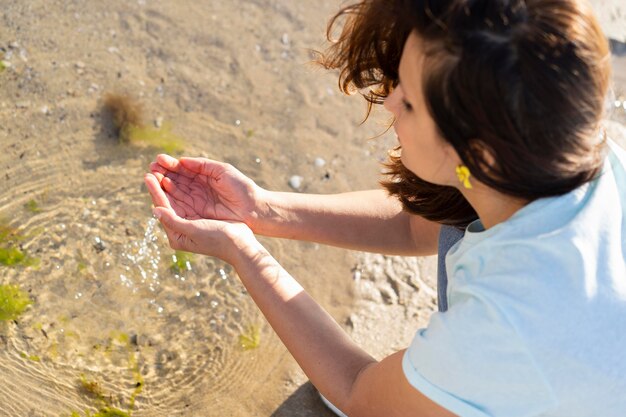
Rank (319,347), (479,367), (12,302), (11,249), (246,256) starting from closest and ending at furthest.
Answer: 1. (479,367)
2. (319,347)
3. (246,256)
4. (12,302)
5. (11,249)

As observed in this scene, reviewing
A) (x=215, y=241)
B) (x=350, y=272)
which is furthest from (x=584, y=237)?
(x=350, y=272)

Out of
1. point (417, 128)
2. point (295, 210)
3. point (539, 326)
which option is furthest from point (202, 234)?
point (539, 326)

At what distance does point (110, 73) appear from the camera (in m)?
3.24

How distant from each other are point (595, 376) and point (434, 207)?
69cm

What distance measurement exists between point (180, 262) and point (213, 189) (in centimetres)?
53

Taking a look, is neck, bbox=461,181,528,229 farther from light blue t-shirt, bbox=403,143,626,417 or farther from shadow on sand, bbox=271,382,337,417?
shadow on sand, bbox=271,382,337,417

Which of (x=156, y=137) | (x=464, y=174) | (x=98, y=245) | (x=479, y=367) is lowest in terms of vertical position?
(x=98, y=245)

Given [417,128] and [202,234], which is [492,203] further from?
[202,234]

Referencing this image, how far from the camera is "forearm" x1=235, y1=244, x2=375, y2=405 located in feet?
6.52

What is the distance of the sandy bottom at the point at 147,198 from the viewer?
2.52m

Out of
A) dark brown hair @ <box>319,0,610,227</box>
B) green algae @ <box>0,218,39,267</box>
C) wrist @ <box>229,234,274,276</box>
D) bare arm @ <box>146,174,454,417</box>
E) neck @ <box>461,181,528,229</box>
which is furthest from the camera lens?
green algae @ <box>0,218,39,267</box>

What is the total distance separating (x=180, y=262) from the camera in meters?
2.81

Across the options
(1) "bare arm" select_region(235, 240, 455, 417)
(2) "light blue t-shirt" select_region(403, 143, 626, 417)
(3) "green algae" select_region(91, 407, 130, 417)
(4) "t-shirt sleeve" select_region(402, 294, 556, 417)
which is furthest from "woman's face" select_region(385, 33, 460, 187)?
(3) "green algae" select_region(91, 407, 130, 417)

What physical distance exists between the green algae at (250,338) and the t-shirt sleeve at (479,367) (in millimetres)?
1107
